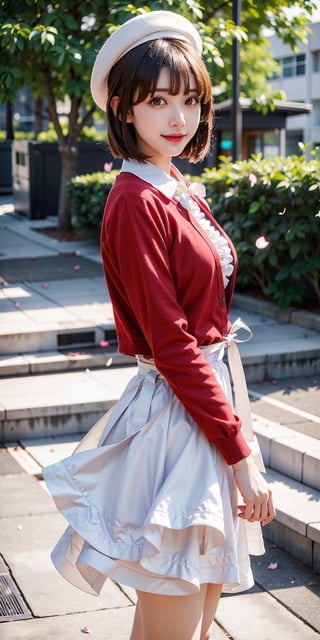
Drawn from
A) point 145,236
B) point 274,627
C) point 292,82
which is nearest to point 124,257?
point 145,236

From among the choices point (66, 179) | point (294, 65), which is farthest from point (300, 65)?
point (66, 179)

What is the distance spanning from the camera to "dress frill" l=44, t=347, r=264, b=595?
2131 millimetres

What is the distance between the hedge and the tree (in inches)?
42.5

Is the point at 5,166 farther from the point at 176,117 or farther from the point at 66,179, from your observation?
the point at 176,117

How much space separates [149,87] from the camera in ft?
7.16

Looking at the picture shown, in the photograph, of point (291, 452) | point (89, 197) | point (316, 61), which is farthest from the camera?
point (316, 61)

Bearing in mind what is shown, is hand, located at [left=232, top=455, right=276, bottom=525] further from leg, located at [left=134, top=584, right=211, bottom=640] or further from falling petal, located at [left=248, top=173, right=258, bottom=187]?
falling petal, located at [left=248, top=173, right=258, bottom=187]

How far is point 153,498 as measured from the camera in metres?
2.21

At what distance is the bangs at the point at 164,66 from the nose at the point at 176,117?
4 cm

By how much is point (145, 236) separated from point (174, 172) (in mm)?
418

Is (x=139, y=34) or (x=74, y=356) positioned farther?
(x=74, y=356)

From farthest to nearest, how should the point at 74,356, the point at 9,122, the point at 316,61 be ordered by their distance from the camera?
the point at 316,61 < the point at 9,122 < the point at 74,356

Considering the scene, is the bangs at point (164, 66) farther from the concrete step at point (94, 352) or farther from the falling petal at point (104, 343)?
the falling petal at point (104, 343)

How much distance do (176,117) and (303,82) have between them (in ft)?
217
